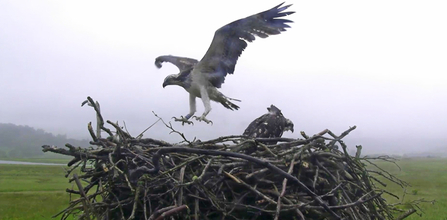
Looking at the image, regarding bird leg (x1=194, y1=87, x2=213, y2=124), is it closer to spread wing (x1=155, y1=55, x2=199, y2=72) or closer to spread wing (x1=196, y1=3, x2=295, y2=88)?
spread wing (x1=196, y1=3, x2=295, y2=88)

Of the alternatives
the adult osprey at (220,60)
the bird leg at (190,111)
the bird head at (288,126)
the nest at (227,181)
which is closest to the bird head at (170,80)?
the adult osprey at (220,60)

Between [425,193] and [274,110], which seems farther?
[425,193]

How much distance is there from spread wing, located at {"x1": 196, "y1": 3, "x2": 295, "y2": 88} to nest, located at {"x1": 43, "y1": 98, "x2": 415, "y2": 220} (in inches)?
77.6

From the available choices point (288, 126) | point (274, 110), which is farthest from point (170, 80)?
point (288, 126)

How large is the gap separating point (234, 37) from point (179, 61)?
126cm

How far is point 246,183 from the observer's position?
2.83 meters

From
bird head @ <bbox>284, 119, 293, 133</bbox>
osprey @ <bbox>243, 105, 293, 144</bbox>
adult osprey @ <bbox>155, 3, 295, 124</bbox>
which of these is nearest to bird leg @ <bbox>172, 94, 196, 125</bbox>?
adult osprey @ <bbox>155, 3, 295, 124</bbox>

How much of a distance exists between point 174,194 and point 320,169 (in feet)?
4.42

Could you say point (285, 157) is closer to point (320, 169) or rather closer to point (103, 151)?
point (320, 169)

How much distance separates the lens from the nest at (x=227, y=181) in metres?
2.64

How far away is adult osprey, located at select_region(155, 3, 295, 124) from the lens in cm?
464

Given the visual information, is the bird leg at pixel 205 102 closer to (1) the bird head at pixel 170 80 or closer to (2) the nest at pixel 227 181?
(1) the bird head at pixel 170 80

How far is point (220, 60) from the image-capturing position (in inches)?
199

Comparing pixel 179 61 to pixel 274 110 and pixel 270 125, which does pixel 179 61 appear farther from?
pixel 270 125
